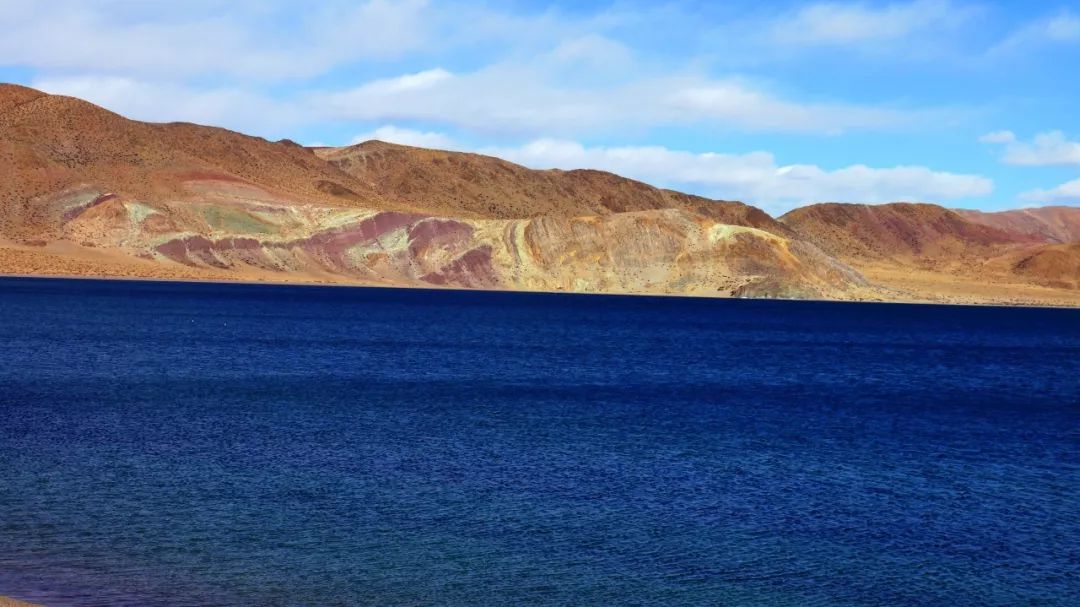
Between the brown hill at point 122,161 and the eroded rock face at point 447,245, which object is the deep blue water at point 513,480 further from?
the brown hill at point 122,161

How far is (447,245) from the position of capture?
148625 mm

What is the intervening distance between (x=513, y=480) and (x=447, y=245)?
395ft

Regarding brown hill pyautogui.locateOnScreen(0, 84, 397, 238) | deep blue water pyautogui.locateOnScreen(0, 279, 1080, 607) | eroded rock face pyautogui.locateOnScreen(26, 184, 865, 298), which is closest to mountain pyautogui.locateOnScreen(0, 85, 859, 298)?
eroded rock face pyautogui.locateOnScreen(26, 184, 865, 298)

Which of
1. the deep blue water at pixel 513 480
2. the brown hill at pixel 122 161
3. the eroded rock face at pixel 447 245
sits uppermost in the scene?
the brown hill at pixel 122 161

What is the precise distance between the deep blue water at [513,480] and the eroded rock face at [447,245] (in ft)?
259

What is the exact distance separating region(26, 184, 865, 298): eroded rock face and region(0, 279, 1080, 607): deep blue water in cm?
7906

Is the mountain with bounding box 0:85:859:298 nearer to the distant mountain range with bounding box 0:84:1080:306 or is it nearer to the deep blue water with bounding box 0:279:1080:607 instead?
the distant mountain range with bounding box 0:84:1080:306

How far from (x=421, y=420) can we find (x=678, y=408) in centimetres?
1092

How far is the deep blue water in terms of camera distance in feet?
69.2

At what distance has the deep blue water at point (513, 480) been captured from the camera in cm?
2109

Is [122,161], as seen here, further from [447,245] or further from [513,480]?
[513,480]

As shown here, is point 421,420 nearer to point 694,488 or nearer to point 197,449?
point 197,449

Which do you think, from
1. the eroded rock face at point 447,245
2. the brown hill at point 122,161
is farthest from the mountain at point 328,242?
the brown hill at point 122,161

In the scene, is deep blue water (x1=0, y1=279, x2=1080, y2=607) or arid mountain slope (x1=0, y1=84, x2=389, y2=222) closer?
deep blue water (x1=0, y1=279, x2=1080, y2=607)
